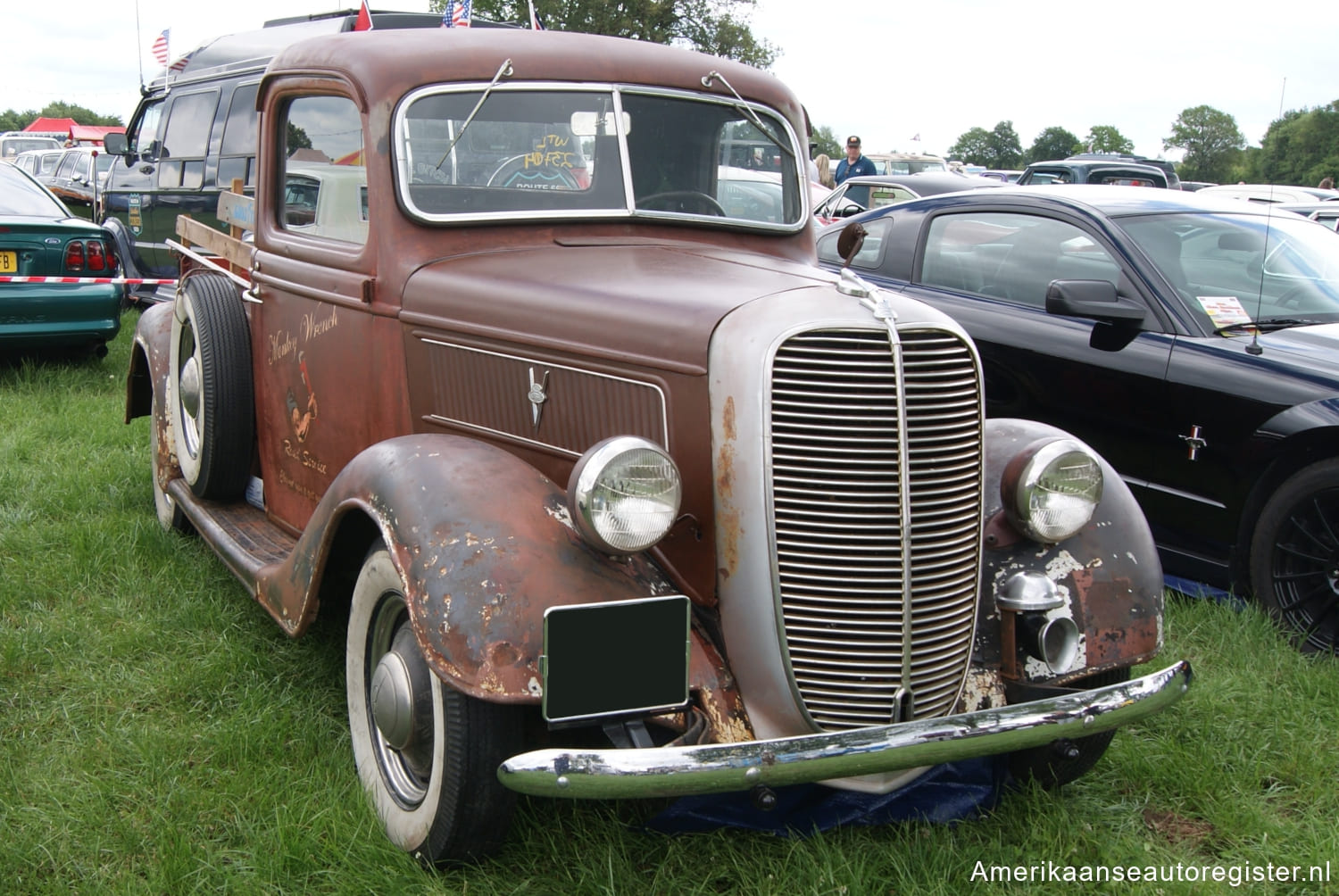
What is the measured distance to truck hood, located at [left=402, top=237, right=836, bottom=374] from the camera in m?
2.61

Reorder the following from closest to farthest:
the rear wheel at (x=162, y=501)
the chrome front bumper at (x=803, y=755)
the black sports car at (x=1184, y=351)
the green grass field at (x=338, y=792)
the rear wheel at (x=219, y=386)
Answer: the chrome front bumper at (x=803, y=755) → the green grass field at (x=338, y=792) → the black sports car at (x=1184, y=351) → the rear wheel at (x=219, y=386) → the rear wheel at (x=162, y=501)

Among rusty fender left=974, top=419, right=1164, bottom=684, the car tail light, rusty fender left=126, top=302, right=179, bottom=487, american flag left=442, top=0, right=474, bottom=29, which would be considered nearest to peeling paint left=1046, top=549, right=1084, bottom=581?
rusty fender left=974, top=419, right=1164, bottom=684

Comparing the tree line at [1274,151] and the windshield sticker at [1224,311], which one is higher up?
the tree line at [1274,151]

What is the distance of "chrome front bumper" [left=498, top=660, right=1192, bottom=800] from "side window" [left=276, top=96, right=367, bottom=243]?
74.9 inches

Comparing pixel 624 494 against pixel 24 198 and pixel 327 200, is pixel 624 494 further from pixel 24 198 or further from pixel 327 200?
pixel 24 198

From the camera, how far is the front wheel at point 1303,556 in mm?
3799

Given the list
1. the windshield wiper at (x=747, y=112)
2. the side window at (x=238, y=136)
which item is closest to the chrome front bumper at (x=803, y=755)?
the windshield wiper at (x=747, y=112)

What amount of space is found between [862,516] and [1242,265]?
10.3 ft

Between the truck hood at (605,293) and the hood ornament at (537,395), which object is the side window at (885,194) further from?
the hood ornament at (537,395)

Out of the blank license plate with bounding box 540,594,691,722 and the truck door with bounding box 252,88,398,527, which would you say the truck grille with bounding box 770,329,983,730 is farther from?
the truck door with bounding box 252,88,398,527

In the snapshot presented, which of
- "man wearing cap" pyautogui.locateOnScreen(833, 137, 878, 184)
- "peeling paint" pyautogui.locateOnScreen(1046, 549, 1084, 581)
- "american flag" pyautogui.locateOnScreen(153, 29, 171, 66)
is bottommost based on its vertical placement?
"peeling paint" pyautogui.locateOnScreen(1046, 549, 1084, 581)

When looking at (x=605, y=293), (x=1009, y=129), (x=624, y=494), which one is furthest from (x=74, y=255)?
(x=1009, y=129)

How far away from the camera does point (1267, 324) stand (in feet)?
14.5

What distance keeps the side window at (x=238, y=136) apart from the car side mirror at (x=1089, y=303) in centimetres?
649
